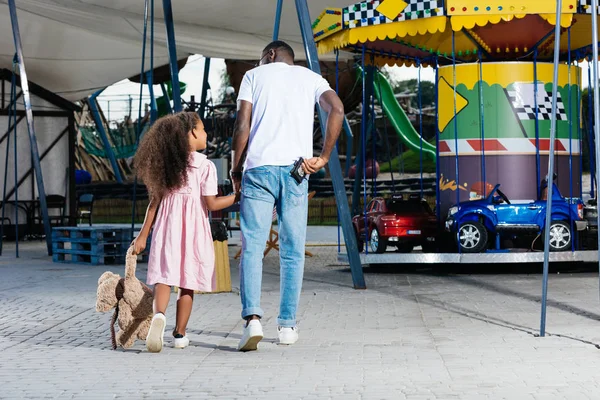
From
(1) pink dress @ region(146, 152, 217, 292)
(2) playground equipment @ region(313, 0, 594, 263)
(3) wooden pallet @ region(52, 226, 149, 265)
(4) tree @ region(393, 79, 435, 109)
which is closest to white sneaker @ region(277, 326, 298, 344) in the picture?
(1) pink dress @ region(146, 152, 217, 292)

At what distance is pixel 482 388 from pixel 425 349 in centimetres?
137

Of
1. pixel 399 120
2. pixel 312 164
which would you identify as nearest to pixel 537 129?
pixel 312 164

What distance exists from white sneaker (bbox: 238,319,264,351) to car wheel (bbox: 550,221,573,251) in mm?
6692

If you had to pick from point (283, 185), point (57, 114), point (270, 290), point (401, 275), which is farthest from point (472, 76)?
point (57, 114)

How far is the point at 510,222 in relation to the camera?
1252cm

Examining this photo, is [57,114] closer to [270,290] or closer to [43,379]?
[270,290]

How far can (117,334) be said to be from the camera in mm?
6875

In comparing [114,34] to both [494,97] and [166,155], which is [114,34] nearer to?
[494,97]

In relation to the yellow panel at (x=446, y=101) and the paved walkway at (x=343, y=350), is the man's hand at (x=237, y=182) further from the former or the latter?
the yellow panel at (x=446, y=101)

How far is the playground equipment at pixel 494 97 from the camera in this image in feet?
40.6

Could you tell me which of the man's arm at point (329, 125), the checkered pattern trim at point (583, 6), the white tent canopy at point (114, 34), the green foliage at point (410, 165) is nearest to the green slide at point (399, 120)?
the white tent canopy at point (114, 34)

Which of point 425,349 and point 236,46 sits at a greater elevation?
point 236,46

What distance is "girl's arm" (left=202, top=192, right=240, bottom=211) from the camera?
6930 mm

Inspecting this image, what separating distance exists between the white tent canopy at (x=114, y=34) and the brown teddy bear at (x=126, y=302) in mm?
11461
